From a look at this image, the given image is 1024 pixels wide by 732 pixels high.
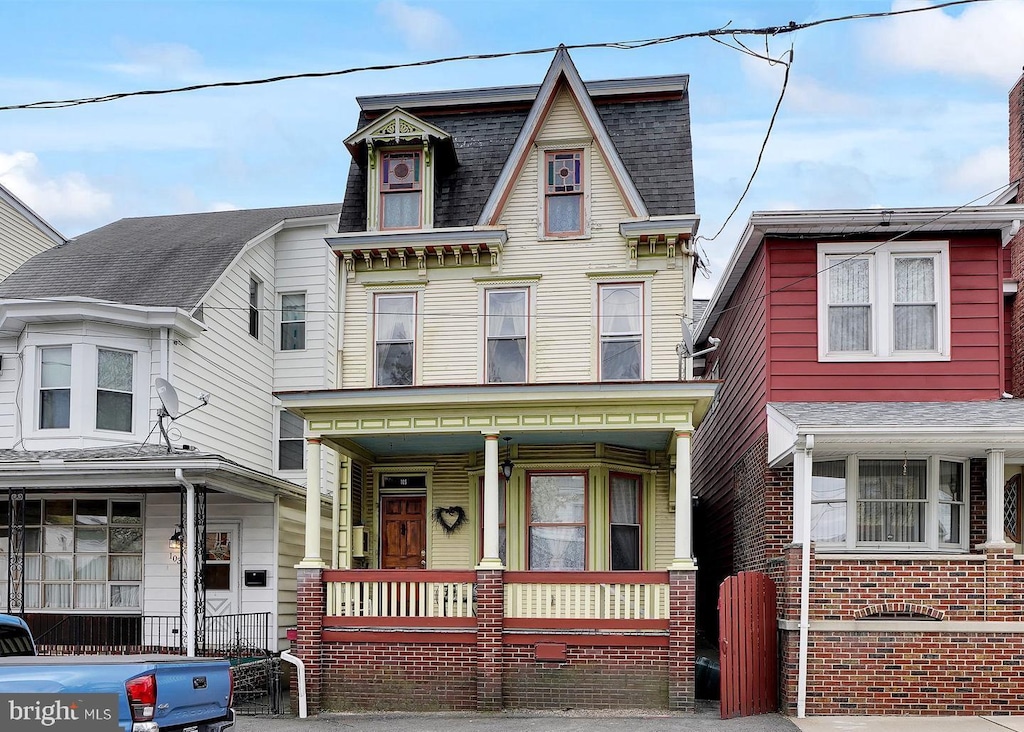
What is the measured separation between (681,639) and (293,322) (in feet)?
39.6

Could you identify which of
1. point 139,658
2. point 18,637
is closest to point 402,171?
point 18,637

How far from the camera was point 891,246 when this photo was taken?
16.4m

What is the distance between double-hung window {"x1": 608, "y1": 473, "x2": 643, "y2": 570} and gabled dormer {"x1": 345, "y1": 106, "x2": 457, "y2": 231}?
17.6ft

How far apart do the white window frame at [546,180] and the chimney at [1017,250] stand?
7459mm

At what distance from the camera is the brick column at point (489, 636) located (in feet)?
50.1

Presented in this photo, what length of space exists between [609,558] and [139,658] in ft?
33.8

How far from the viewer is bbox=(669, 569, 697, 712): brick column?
14945 millimetres

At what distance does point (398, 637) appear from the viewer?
15734 mm

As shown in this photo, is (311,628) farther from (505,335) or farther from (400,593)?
(505,335)

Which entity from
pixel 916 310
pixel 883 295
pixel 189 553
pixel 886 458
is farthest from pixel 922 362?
pixel 189 553

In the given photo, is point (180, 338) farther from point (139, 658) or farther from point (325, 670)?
point (139, 658)

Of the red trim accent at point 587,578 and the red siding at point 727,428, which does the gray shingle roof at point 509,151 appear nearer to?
the red siding at point 727,428

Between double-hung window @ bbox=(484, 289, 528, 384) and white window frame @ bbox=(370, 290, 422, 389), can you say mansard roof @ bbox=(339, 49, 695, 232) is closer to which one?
white window frame @ bbox=(370, 290, 422, 389)

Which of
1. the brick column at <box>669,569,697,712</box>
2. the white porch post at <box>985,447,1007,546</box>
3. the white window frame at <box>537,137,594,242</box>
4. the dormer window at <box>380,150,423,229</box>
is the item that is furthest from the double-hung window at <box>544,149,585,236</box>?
the white porch post at <box>985,447,1007,546</box>
